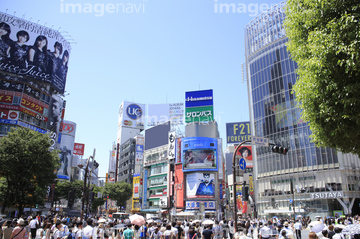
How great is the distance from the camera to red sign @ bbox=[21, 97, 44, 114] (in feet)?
181

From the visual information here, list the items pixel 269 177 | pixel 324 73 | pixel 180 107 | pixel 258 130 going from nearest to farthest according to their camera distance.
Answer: pixel 324 73
pixel 269 177
pixel 258 130
pixel 180 107

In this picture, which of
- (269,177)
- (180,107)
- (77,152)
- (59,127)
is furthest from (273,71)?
(77,152)

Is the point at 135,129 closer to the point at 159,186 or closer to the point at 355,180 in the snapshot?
the point at 159,186

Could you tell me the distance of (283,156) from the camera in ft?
195

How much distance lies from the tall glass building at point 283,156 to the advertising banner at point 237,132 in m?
13.0

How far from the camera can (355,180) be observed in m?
50.8

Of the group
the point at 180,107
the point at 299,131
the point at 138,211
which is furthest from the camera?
the point at 180,107

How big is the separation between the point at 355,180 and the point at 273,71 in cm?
2715

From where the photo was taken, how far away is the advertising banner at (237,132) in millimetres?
79688

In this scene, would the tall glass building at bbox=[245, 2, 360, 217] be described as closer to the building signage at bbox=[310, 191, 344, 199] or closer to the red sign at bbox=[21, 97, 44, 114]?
the building signage at bbox=[310, 191, 344, 199]

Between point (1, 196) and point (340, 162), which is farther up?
point (340, 162)

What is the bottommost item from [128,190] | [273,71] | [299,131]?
[128,190]

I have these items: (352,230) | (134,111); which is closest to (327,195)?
(352,230)

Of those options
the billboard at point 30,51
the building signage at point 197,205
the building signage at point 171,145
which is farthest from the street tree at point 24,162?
the building signage at point 171,145
